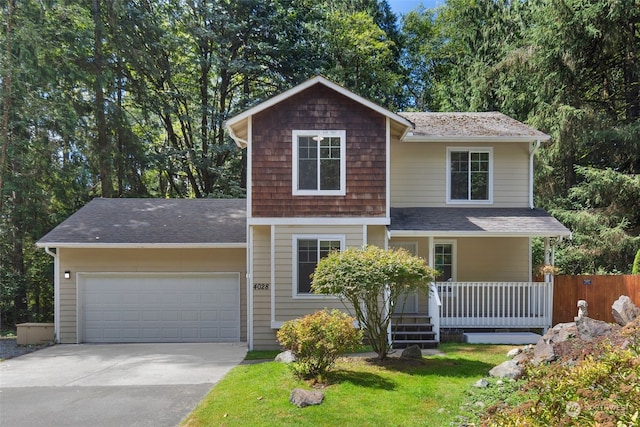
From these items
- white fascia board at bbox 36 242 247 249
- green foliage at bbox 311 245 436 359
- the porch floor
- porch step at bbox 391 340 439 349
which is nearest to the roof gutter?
green foliage at bbox 311 245 436 359

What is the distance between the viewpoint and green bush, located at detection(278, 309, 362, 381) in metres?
7.53

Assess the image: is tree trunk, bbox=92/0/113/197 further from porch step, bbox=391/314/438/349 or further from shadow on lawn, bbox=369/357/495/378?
shadow on lawn, bbox=369/357/495/378

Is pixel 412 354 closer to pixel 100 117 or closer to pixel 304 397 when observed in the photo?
pixel 304 397

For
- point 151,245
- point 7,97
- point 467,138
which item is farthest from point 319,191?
point 7,97

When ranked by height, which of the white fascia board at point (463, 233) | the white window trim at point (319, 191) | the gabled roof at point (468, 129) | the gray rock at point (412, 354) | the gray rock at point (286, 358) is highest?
the gabled roof at point (468, 129)

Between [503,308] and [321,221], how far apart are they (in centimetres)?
508

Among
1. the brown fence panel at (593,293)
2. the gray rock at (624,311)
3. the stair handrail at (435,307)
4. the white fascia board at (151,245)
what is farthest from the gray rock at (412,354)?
the brown fence panel at (593,293)

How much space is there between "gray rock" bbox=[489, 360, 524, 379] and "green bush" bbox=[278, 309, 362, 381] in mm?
2333

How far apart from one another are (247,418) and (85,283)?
28.8 feet

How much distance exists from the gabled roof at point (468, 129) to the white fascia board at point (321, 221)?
285 cm

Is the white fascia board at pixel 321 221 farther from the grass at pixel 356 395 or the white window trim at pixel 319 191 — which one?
the grass at pixel 356 395

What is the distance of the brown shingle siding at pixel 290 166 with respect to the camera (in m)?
11.0

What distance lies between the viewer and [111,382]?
333 inches

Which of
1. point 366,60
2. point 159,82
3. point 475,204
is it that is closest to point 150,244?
point 475,204
